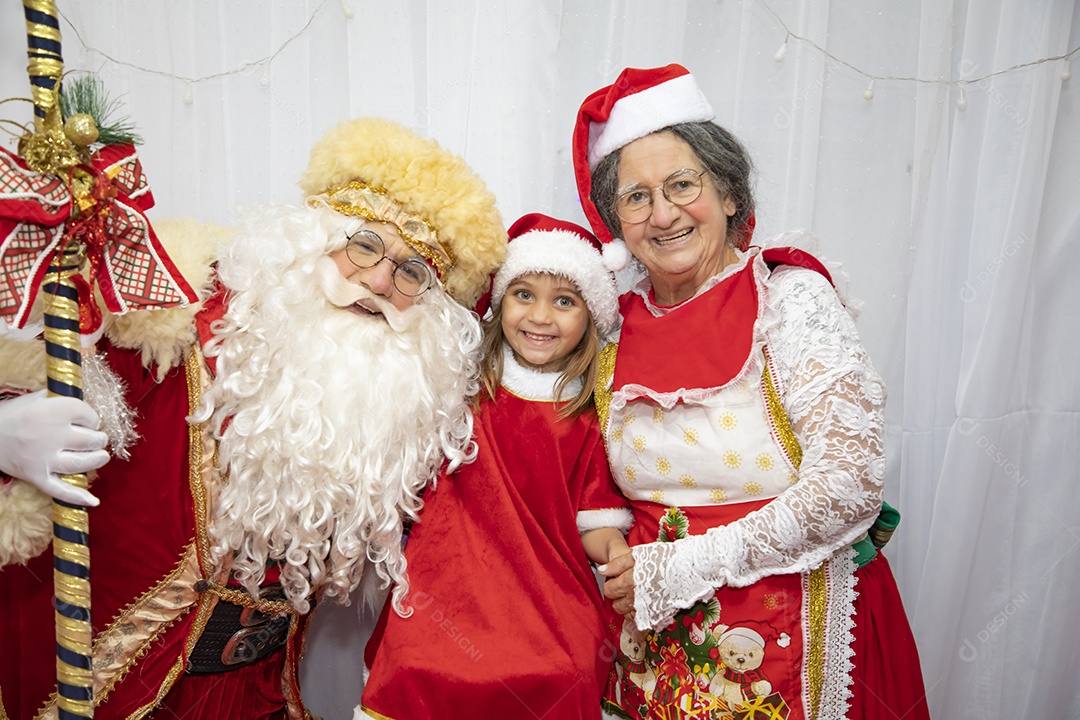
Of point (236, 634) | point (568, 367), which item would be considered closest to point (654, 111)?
point (568, 367)

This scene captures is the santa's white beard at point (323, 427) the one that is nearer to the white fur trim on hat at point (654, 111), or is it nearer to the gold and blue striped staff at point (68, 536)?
the gold and blue striped staff at point (68, 536)

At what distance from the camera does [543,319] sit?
97.0 inches

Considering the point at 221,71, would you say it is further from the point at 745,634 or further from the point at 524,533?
the point at 745,634

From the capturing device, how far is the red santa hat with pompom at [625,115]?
246 centimetres

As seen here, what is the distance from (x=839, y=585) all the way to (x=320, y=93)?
2.34 metres

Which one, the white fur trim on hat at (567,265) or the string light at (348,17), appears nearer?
the white fur trim on hat at (567,265)

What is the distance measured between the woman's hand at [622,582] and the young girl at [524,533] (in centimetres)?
13

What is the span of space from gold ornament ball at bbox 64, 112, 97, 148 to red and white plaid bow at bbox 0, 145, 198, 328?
10cm

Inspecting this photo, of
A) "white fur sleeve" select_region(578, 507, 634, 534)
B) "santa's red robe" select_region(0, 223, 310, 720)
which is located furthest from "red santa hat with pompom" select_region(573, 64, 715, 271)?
"santa's red robe" select_region(0, 223, 310, 720)

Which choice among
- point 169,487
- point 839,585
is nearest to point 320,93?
point 169,487

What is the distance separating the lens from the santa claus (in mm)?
2115

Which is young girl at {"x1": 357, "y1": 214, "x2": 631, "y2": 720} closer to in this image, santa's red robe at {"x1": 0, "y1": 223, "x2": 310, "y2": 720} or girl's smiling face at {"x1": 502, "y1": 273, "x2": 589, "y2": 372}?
girl's smiling face at {"x1": 502, "y1": 273, "x2": 589, "y2": 372}

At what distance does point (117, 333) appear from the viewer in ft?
6.84

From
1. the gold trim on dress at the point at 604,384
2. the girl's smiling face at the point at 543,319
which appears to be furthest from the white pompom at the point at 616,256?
the gold trim on dress at the point at 604,384
